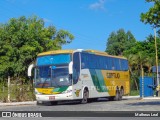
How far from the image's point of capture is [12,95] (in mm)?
31000

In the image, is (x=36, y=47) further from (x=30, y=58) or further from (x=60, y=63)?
(x=60, y=63)

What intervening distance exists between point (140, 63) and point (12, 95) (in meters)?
31.1

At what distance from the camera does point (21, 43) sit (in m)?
43.5

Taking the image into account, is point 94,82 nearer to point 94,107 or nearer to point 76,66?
point 76,66

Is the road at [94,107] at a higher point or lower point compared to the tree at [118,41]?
lower

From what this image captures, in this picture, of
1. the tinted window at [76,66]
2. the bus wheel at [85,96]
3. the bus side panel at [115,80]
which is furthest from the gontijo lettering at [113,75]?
the tinted window at [76,66]

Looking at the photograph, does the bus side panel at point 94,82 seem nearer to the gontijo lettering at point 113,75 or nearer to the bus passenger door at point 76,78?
the bus passenger door at point 76,78

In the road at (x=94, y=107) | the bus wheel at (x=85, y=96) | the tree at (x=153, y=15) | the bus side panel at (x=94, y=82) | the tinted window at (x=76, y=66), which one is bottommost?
the road at (x=94, y=107)

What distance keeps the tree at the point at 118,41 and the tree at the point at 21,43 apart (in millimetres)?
47303

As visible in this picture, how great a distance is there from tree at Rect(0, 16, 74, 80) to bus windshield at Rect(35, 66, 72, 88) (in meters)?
14.0

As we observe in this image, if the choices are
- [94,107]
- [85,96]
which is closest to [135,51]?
[85,96]

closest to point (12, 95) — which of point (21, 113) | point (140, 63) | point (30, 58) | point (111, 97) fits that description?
point (111, 97)

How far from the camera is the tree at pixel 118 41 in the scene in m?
92.1

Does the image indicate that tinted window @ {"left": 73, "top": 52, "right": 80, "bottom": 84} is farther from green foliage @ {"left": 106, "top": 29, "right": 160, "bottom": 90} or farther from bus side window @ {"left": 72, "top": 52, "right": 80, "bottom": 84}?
green foliage @ {"left": 106, "top": 29, "right": 160, "bottom": 90}
